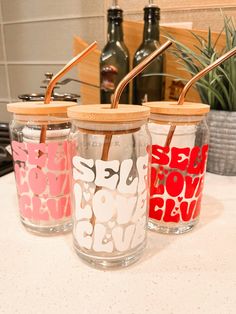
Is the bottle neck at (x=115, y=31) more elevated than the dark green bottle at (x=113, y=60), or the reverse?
the bottle neck at (x=115, y=31)

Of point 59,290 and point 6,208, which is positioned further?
point 6,208

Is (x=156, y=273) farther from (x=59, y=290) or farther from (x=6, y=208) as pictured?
(x=6, y=208)

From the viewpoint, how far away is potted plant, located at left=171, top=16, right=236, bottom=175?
1.99 ft

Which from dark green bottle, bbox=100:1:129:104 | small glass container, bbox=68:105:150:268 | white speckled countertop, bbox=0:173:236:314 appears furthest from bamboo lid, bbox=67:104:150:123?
dark green bottle, bbox=100:1:129:104

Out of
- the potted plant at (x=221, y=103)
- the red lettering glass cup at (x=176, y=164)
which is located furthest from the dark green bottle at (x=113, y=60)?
the red lettering glass cup at (x=176, y=164)

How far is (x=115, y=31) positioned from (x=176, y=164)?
0.55 m

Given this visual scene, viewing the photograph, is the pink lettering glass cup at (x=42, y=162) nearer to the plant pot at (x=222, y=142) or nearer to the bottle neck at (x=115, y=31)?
the plant pot at (x=222, y=142)

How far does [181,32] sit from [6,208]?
0.65m

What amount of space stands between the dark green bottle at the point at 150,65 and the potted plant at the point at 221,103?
129mm

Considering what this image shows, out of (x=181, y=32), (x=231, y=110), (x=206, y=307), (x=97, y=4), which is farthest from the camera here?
(x=97, y=4)

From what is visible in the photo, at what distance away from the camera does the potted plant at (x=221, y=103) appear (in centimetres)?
61

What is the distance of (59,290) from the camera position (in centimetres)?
30

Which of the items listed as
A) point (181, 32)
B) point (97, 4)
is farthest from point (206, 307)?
point (97, 4)

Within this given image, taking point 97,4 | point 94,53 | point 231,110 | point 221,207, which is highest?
point 97,4
